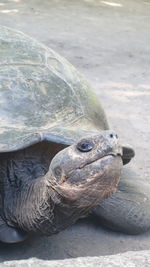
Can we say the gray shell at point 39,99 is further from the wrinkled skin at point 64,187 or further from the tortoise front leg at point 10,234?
the tortoise front leg at point 10,234

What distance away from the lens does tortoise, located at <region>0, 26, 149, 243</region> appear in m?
2.08

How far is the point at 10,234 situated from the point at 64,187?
597 mm

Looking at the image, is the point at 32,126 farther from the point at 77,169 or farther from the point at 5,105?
the point at 77,169

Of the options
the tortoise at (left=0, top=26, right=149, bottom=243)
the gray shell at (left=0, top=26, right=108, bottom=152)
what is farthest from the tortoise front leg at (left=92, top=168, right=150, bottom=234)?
the gray shell at (left=0, top=26, right=108, bottom=152)

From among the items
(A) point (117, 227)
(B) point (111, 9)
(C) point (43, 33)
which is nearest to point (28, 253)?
(A) point (117, 227)

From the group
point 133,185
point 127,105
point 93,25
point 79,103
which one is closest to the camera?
point 79,103

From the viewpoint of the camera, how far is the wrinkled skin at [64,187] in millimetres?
2023

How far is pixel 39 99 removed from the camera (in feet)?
9.12

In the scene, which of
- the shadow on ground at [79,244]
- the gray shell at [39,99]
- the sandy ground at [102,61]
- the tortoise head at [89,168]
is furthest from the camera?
the sandy ground at [102,61]

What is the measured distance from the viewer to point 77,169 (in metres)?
2.08

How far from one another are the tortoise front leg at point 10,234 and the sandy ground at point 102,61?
0.15 metres

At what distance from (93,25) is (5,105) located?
611 centimetres

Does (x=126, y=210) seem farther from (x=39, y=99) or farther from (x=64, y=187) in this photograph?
(x=64, y=187)

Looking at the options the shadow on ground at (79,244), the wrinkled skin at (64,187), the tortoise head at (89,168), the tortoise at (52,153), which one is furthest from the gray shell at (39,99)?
the shadow on ground at (79,244)
